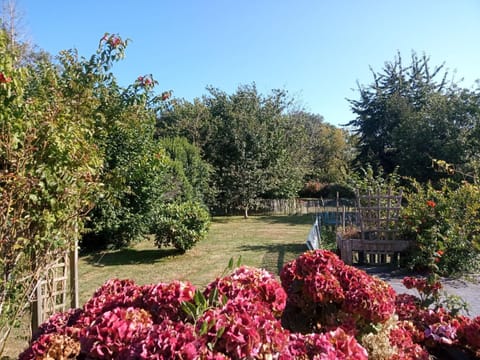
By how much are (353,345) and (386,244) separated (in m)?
6.84

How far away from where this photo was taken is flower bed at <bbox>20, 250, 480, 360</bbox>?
39.0 inches

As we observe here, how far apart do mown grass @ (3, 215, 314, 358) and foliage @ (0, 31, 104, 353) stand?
2.15 m

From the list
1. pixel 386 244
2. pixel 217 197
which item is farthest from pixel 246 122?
pixel 386 244

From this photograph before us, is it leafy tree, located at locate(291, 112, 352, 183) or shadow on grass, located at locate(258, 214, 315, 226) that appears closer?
shadow on grass, located at locate(258, 214, 315, 226)

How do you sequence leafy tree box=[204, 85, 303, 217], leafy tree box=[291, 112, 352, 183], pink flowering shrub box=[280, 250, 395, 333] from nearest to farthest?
1. pink flowering shrub box=[280, 250, 395, 333]
2. leafy tree box=[204, 85, 303, 217]
3. leafy tree box=[291, 112, 352, 183]

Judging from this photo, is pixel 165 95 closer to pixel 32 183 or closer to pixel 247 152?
pixel 32 183

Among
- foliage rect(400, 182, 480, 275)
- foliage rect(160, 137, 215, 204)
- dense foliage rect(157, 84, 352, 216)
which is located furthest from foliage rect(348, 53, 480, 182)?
foliage rect(160, 137, 215, 204)

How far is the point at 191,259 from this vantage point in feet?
27.6

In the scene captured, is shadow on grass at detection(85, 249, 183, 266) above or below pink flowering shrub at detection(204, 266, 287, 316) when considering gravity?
below

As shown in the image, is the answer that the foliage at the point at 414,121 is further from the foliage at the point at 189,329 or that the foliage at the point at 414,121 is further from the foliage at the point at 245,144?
the foliage at the point at 189,329

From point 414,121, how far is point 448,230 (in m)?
11.1

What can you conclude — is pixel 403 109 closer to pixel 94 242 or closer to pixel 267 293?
Answer: pixel 94 242

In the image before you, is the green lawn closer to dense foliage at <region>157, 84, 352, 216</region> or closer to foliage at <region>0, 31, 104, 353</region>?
foliage at <region>0, 31, 104, 353</region>

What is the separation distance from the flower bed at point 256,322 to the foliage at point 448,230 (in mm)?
5008
